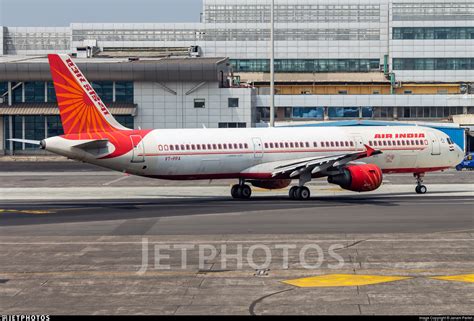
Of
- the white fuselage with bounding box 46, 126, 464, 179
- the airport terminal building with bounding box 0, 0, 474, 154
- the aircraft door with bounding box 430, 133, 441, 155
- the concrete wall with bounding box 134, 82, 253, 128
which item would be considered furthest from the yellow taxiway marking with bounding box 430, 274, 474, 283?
the concrete wall with bounding box 134, 82, 253, 128

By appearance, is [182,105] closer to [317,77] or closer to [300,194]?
[317,77]

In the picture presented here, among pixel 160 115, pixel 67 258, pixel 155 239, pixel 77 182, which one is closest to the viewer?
pixel 67 258

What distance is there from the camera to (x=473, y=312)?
2259 centimetres

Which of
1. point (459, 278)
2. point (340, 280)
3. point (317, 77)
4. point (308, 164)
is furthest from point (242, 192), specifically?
point (317, 77)

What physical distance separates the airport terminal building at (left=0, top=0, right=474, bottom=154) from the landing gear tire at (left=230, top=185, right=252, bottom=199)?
155ft

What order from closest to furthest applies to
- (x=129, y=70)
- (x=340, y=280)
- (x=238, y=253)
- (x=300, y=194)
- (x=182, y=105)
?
(x=340, y=280) → (x=238, y=253) → (x=300, y=194) → (x=129, y=70) → (x=182, y=105)

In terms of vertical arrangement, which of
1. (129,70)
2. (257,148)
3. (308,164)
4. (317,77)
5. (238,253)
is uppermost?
(317,77)

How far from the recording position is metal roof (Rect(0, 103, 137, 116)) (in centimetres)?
10381

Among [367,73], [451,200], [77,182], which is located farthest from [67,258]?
[367,73]

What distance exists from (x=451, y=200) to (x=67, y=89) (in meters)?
24.4

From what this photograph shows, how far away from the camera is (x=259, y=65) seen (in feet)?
469

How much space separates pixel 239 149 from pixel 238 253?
2289cm

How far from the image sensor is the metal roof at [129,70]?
338 ft

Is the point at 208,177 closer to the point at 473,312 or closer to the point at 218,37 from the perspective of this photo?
the point at 473,312
